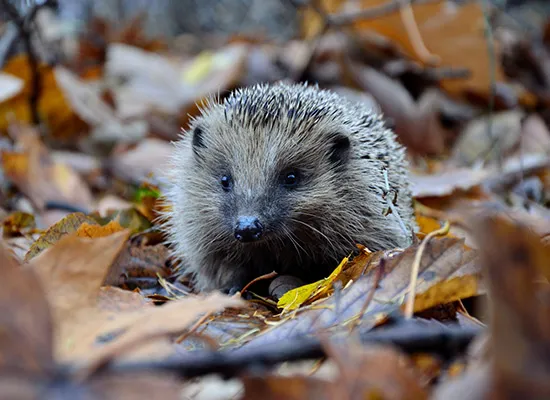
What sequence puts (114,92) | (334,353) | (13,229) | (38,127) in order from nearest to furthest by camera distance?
(334,353)
(13,229)
(38,127)
(114,92)

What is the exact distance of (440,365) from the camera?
68.2 inches

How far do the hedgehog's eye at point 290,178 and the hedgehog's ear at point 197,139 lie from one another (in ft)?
1.79

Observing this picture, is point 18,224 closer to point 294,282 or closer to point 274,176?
point 274,176

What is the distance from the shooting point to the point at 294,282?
3027 millimetres

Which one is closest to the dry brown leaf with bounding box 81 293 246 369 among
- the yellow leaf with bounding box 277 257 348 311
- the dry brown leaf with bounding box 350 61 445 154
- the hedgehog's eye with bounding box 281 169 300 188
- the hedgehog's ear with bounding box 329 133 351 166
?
the yellow leaf with bounding box 277 257 348 311

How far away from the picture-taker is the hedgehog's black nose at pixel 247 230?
9.53ft

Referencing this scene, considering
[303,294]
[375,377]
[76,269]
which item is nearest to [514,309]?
[375,377]

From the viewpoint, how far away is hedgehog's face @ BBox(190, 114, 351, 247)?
125 inches

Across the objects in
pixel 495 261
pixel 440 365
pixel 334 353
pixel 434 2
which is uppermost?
pixel 434 2

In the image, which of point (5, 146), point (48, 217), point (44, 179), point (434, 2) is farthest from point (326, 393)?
point (434, 2)

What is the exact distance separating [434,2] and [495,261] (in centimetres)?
584

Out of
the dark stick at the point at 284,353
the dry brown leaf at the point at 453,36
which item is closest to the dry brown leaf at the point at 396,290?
the dark stick at the point at 284,353

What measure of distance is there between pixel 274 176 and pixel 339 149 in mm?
430

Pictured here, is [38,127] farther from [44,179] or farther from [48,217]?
[48,217]
